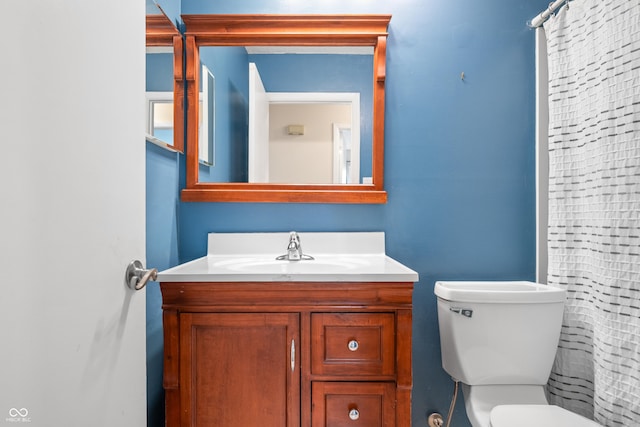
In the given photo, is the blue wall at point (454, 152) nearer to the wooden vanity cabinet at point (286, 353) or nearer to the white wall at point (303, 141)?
the white wall at point (303, 141)

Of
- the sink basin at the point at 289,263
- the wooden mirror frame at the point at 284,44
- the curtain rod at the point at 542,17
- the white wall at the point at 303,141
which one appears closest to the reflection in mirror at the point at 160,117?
the wooden mirror frame at the point at 284,44

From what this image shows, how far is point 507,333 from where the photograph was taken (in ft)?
4.27

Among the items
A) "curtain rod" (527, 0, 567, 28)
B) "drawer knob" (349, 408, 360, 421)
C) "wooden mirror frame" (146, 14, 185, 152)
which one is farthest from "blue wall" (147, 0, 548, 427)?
"drawer knob" (349, 408, 360, 421)

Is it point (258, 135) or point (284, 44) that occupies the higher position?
point (284, 44)

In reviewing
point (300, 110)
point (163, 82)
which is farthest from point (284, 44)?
point (163, 82)

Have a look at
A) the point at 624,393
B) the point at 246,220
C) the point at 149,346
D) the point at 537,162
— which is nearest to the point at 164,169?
the point at 246,220

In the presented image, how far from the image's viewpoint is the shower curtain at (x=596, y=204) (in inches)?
43.3

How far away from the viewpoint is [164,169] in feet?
4.81

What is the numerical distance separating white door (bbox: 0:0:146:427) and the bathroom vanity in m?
0.34

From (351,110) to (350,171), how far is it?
0.29 meters

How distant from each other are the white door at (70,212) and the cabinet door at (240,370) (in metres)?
0.34

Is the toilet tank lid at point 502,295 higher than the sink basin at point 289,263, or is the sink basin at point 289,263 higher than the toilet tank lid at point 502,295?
the sink basin at point 289,263

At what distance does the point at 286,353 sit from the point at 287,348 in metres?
0.02

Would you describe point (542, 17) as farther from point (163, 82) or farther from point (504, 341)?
point (163, 82)
